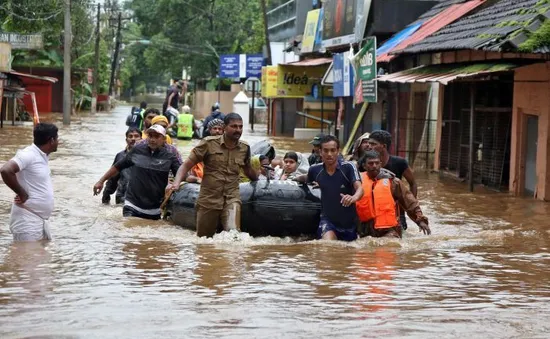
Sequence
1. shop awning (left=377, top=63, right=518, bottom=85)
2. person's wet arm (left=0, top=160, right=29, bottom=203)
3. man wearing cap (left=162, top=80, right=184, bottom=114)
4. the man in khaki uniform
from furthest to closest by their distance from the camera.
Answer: man wearing cap (left=162, top=80, right=184, bottom=114) → shop awning (left=377, top=63, right=518, bottom=85) → the man in khaki uniform → person's wet arm (left=0, top=160, right=29, bottom=203)

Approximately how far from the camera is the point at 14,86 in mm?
39094

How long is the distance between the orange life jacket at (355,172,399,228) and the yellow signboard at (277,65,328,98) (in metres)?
25.7

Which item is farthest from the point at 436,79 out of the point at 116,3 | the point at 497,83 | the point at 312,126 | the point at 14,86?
the point at 116,3

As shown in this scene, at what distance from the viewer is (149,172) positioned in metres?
12.1

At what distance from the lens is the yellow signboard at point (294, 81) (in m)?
36.8

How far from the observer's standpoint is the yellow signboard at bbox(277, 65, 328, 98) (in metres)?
36.8

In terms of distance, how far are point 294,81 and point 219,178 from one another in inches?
1032

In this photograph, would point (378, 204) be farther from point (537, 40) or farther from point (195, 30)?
point (195, 30)

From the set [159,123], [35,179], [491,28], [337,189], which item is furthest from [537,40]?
[35,179]

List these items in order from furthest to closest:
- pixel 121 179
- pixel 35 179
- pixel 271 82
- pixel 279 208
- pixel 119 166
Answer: pixel 271 82 < pixel 121 179 < pixel 119 166 < pixel 279 208 < pixel 35 179

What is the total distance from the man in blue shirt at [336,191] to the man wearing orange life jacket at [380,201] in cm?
19

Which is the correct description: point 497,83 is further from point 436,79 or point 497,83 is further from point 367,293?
point 367,293

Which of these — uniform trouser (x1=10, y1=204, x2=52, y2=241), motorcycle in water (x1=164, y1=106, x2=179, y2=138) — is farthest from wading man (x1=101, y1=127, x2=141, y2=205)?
motorcycle in water (x1=164, y1=106, x2=179, y2=138)

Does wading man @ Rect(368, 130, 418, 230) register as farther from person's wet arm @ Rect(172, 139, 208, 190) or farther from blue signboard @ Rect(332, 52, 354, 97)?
blue signboard @ Rect(332, 52, 354, 97)
